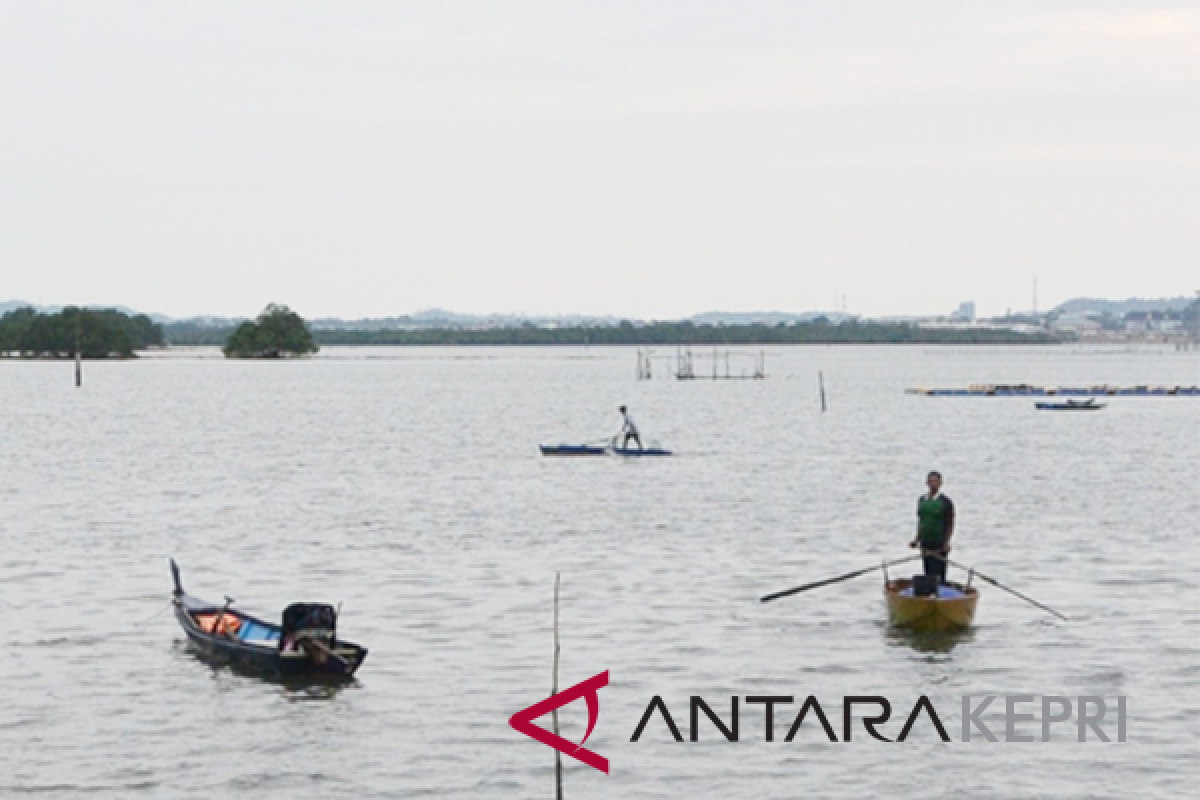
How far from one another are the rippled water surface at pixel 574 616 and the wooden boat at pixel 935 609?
445 millimetres

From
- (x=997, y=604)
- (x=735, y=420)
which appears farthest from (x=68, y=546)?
(x=735, y=420)

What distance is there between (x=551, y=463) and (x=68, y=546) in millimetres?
36336

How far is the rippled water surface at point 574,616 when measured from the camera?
26828 millimetres

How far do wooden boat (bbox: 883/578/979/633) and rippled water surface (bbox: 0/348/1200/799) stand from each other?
445mm

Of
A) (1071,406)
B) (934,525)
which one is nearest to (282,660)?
(934,525)

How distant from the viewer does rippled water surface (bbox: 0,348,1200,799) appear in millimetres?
26828

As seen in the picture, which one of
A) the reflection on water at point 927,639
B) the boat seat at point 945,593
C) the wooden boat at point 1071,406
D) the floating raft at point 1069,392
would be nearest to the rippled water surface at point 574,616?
the reflection on water at point 927,639

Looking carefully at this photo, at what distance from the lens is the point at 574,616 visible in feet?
127

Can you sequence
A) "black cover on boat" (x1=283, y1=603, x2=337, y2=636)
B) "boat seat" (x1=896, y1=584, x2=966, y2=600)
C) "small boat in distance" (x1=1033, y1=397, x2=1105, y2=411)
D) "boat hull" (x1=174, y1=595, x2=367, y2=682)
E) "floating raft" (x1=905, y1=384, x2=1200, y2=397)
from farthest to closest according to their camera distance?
"floating raft" (x1=905, y1=384, x2=1200, y2=397)
"small boat in distance" (x1=1033, y1=397, x2=1105, y2=411)
"boat seat" (x1=896, y1=584, x2=966, y2=600)
"boat hull" (x1=174, y1=595, x2=367, y2=682)
"black cover on boat" (x1=283, y1=603, x2=337, y2=636)

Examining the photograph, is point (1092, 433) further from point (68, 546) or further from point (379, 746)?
point (379, 746)

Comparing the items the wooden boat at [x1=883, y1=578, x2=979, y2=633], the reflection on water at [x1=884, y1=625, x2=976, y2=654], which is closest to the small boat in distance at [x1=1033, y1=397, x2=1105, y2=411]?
the wooden boat at [x1=883, y1=578, x2=979, y2=633]

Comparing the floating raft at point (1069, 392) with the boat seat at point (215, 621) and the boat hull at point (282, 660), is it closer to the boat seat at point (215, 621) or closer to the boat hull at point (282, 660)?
the boat seat at point (215, 621)

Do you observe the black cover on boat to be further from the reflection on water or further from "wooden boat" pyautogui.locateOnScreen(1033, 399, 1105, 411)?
"wooden boat" pyautogui.locateOnScreen(1033, 399, 1105, 411)

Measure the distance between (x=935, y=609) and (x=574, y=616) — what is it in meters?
7.35
